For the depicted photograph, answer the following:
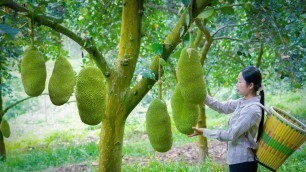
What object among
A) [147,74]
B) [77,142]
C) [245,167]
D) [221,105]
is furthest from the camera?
[77,142]

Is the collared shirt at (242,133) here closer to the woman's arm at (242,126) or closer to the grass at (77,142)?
the woman's arm at (242,126)

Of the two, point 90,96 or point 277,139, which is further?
point 277,139

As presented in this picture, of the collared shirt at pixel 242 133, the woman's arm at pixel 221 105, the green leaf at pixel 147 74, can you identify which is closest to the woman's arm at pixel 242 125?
the collared shirt at pixel 242 133

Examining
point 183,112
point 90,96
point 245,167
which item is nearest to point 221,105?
point 245,167

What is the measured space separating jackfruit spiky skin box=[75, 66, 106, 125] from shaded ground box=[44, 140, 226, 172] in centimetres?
263

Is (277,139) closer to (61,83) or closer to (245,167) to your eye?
Result: (245,167)

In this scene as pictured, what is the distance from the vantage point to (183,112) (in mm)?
1303

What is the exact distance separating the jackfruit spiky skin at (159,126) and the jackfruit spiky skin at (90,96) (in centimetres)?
21

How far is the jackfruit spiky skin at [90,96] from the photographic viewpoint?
3.82ft

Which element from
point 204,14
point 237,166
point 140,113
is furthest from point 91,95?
point 140,113

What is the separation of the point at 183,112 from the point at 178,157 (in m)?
3.29

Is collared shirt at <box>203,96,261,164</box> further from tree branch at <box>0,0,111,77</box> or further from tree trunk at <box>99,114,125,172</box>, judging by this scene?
tree branch at <box>0,0,111,77</box>

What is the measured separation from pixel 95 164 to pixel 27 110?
22.5ft

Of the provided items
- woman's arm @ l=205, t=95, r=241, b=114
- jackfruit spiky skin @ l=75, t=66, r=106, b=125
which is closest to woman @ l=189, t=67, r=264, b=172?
woman's arm @ l=205, t=95, r=241, b=114
